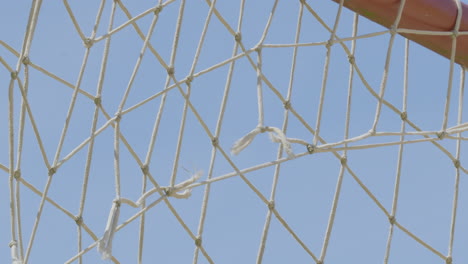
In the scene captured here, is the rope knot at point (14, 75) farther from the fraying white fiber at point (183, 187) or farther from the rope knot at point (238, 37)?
the rope knot at point (238, 37)

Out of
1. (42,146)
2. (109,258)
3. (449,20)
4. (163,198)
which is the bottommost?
(109,258)

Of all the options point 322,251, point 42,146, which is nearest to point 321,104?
point 322,251

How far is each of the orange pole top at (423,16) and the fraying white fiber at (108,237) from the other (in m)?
0.69

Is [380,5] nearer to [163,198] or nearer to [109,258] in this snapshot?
[163,198]

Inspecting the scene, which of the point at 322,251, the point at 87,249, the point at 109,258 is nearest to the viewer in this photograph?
the point at 109,258

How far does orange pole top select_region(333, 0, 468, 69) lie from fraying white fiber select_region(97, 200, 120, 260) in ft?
2.26

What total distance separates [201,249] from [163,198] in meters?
0.21

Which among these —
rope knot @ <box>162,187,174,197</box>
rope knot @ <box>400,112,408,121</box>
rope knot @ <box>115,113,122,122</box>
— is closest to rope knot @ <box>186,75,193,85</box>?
rope knot @ <box>115,113,122,122</box>

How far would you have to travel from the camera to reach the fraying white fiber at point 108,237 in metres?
1.91

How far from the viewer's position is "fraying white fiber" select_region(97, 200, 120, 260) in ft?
Result: 6.25

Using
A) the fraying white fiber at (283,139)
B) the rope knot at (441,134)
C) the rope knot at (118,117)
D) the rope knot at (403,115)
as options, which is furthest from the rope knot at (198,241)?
the rope knot at (403,115)

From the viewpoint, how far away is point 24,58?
2.09 m

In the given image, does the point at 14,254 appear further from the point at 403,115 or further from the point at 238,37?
the point at 403,115

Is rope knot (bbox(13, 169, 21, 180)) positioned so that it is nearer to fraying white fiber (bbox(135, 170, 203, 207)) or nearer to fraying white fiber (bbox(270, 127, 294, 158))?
fraying white fiber (bbox(135, 170, 203, 207))
